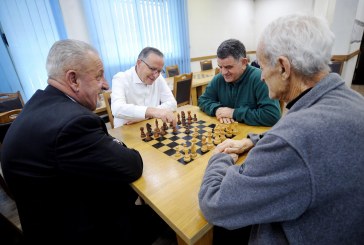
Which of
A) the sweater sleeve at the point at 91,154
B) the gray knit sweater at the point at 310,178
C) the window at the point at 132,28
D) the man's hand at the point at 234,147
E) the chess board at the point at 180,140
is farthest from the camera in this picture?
the window at the point at 132,28

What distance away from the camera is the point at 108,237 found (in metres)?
0.96

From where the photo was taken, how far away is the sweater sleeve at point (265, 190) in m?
0.51

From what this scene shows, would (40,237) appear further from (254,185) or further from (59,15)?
(59,15)

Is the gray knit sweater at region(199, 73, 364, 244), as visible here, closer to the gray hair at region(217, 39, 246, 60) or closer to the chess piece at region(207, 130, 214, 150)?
the chess piece at region(207, 130, 214, 150)

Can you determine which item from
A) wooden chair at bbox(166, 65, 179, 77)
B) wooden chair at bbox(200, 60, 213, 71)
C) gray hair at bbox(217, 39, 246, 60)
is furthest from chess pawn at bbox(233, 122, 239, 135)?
wooden chair at bbox(200, 60, 213, 71)

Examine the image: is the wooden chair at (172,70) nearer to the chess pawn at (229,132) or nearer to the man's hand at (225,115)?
the man's hand at (225,115)

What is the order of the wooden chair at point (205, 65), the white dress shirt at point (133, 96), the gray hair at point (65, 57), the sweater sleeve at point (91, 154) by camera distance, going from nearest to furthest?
the sweater sleeve at point (91, 154) → the gray hair at point (65, 57) → the white dress shirt at point (133, 96) → the wooden chair at point (205, 65)

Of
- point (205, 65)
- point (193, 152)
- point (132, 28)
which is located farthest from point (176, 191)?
point (205, 65)

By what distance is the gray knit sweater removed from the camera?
515mm

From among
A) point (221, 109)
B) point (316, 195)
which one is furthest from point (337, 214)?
point (221, 109)

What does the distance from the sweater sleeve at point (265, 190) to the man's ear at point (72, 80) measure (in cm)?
81

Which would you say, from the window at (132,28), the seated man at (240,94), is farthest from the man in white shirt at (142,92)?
the window at (132,28)

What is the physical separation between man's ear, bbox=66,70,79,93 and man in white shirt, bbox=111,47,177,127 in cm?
70

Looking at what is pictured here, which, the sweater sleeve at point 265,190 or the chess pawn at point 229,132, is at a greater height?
the sweater sleeve at point 265,190
